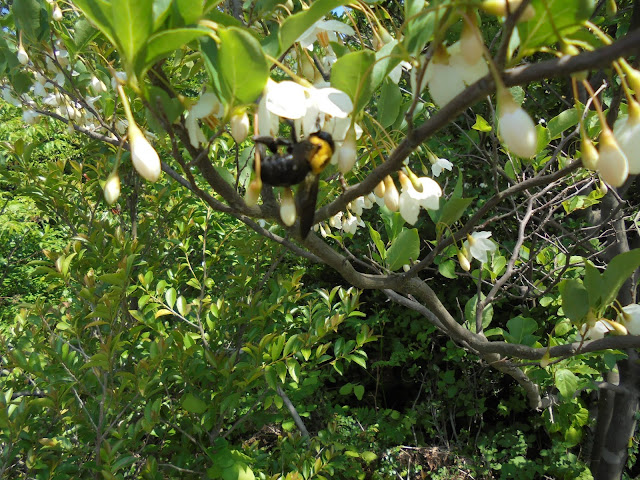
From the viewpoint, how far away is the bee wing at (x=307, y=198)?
0.57 meters

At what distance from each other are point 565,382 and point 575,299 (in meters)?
0.78

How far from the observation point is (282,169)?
519mm

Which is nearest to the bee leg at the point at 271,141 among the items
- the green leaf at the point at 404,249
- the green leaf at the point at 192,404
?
the green leaf at the point at 404,249

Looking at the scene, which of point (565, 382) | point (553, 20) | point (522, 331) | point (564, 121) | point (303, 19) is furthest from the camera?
point (565, 382)

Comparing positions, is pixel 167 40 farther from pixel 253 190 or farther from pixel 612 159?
pixel 612 159

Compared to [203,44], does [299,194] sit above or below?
below

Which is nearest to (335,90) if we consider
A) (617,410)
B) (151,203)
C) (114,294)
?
(114,294)

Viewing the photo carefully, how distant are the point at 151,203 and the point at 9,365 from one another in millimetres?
1155

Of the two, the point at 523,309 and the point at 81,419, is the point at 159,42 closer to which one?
the point at 81,419

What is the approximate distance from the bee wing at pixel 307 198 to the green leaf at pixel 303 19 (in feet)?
0.52

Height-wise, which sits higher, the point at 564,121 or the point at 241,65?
the point at 564,121

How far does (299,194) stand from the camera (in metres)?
0.59

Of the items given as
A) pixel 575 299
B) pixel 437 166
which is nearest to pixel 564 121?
pixel 437 166

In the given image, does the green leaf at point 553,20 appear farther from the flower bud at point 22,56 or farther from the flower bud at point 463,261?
the flower bud at point 22,56
